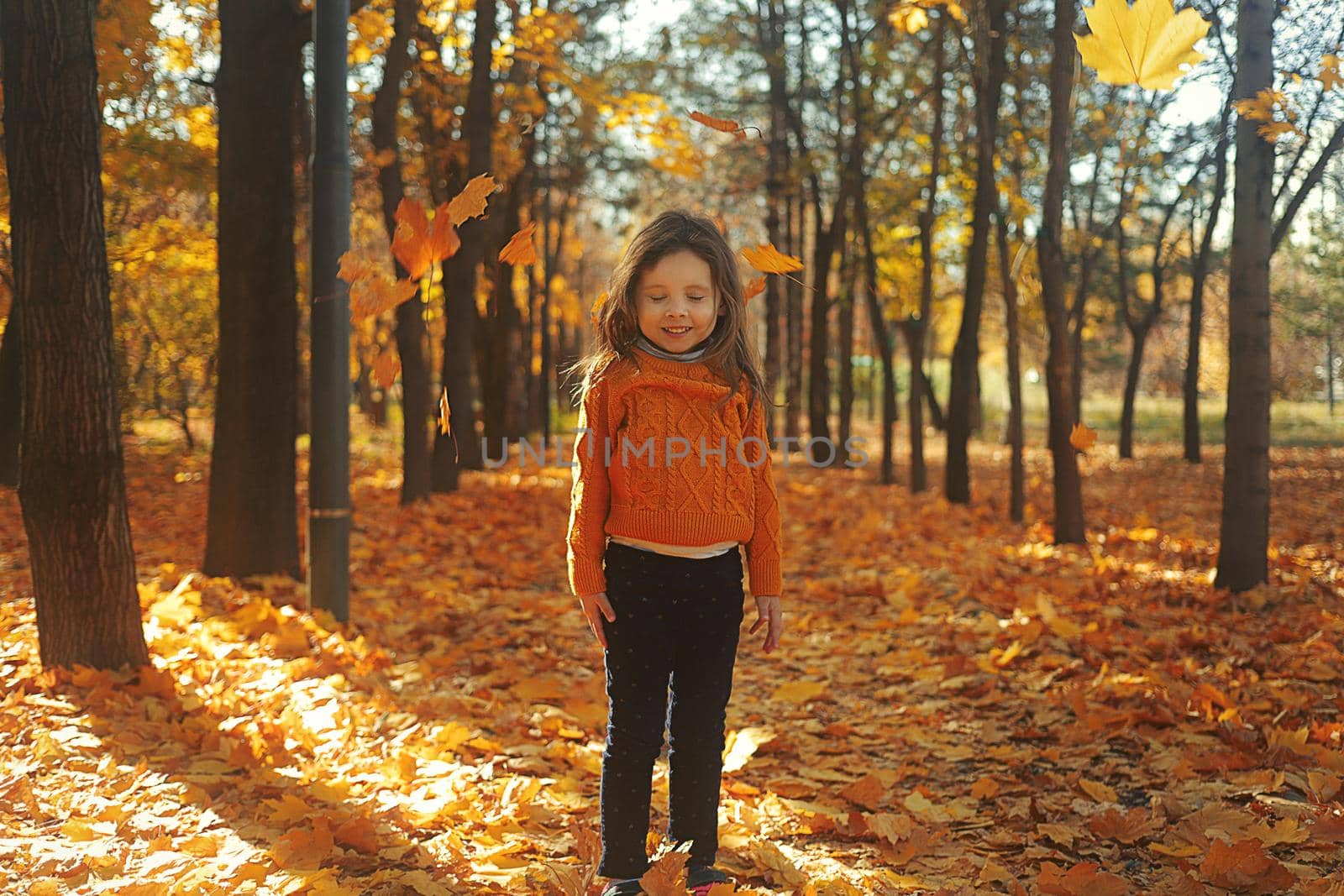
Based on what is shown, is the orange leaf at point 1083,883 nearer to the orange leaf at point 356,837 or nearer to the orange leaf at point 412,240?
the orange leaf at point 356,837

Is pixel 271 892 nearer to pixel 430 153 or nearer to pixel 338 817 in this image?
pixel 338 817

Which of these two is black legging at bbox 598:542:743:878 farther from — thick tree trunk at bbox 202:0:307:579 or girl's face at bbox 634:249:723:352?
thick tree trunk at bbox 202:0:307:579

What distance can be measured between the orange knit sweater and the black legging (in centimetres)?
8

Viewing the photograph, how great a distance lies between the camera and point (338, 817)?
324 cm

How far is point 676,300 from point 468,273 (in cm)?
927

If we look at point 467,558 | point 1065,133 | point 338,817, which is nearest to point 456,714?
point 338,817

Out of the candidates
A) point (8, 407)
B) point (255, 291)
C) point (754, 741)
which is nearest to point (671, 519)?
point (754, 741)

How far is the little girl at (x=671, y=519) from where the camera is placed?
272cm

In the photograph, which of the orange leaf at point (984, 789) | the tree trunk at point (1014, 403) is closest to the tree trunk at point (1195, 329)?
the tree trunk at point (1014, 403)

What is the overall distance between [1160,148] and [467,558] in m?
13.8

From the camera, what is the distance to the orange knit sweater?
106 inches

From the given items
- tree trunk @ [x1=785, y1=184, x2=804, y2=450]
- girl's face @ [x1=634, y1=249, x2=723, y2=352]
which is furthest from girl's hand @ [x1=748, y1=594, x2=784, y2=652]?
tree trunk @ [x1=785, y1=184, x2=804, y2=450]

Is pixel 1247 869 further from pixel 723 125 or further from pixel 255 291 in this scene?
pixel 255 291

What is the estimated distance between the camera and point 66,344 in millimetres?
4137
